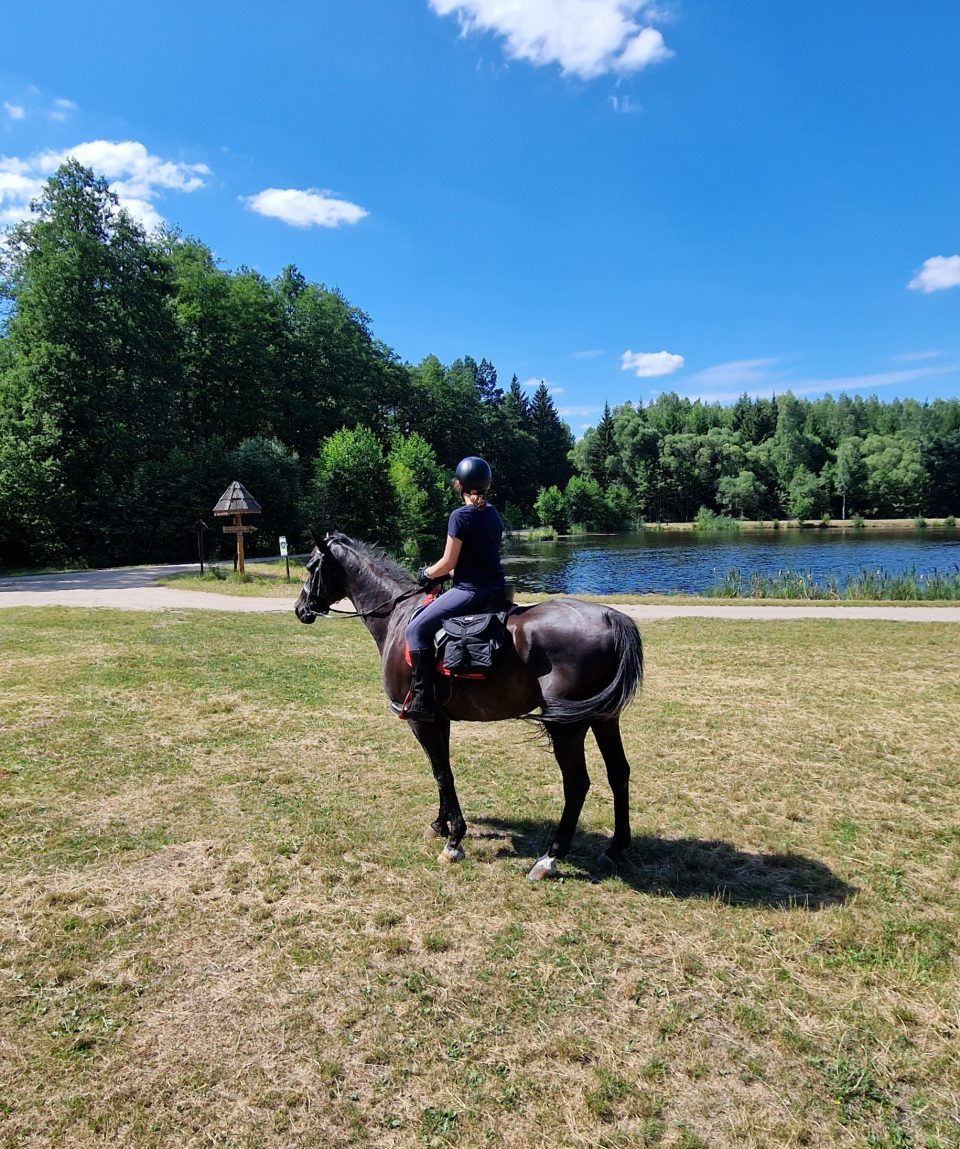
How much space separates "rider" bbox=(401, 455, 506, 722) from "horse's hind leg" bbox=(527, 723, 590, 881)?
965 mm

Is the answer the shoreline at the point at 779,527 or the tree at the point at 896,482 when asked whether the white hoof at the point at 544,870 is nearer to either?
the shoreline at the point at 779,527

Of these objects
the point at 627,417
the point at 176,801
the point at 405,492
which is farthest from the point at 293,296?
the point at 176,801

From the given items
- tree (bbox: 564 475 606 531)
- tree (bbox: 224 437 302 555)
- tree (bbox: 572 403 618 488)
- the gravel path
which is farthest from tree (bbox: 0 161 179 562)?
tree (bbox: 572 403 618 488)

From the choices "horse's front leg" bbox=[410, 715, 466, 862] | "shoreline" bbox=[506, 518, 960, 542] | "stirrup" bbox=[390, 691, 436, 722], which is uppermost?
"shoreline" bbox=[506, 518, 960, 542]

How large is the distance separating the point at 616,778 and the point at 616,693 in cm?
78

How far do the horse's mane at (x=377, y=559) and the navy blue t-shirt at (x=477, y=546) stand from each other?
83cm

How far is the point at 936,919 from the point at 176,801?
18.3 feet

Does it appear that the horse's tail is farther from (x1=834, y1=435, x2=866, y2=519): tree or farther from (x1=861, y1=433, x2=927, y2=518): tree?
(x1=861, y1=433, x2=927, y2=518): tree

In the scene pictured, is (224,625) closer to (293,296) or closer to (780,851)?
(780,851)

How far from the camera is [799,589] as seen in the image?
20.6 metres

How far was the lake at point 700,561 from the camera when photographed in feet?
93.0

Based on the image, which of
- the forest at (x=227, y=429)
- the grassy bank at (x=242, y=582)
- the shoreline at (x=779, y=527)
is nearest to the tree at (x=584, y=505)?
the forest at (x=227, y=429)

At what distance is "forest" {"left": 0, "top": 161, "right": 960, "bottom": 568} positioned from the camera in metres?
31.0

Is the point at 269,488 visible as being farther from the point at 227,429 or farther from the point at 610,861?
the point at 610,861
